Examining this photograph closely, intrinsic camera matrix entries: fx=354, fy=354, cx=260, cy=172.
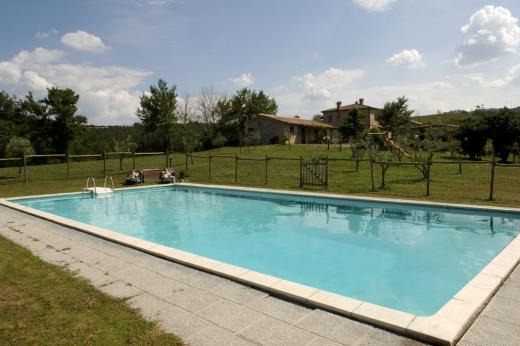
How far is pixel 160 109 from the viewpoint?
24.0m

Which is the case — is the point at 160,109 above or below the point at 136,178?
above

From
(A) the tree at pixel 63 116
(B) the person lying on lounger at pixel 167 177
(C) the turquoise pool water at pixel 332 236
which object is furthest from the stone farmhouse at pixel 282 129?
(C) the turquoise pool water at pixel 332 236

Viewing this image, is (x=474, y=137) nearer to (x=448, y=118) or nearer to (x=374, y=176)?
(x=374, y=176)

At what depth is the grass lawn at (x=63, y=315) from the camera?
3.15 meters

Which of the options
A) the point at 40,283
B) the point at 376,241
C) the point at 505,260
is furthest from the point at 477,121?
the point at 40,283

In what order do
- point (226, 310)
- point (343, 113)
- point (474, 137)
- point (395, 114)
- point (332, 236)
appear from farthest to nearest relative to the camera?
point (343, 113) < point (395, 114) < point (474, 137) < point (332, 236) < point (226, 310)

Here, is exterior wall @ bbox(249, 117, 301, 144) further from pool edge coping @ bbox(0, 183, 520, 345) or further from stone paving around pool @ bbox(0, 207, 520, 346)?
stone paving around pool @ bbox(0, 207, 520, 346)

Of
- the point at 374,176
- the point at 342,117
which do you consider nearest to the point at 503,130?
the point at 374,176

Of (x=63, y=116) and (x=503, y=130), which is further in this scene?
(x=63, y=116)

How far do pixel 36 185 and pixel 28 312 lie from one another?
14966 millimetres

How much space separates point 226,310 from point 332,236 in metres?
5.66

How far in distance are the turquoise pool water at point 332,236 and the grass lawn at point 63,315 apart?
3.35 meters

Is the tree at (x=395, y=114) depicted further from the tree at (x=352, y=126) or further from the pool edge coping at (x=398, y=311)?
the pool edge coping at (x=398, y=311)

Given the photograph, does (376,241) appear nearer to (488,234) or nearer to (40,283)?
(488,234)
